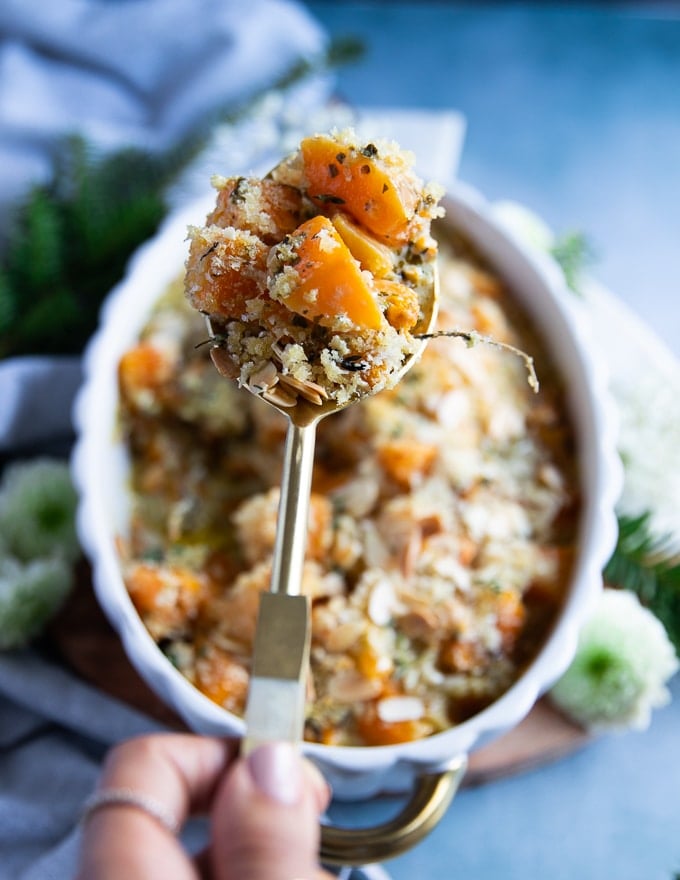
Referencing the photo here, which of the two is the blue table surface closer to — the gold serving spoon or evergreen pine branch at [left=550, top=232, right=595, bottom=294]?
evergreen pine branch at [left=550, top=232, right=595, bottom=294]

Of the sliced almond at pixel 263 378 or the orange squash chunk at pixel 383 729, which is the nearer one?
the sliced almond at pixel 263 378

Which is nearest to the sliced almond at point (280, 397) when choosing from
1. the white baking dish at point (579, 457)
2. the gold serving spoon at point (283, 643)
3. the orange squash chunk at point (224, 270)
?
the gold serving spoon at point (283, 643)

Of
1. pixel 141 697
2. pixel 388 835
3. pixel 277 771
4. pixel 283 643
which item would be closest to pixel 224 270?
pixel 283 643

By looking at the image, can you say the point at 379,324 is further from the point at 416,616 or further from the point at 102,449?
the point at 102,449

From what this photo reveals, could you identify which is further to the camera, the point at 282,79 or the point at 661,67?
the point at 661,67

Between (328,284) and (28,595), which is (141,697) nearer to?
(28,595)

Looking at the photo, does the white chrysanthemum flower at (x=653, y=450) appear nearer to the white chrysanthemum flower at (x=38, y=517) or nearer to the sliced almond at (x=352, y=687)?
the sliced almond at (x=352, y=687)

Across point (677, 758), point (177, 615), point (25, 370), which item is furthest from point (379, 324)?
point (677, 758)
